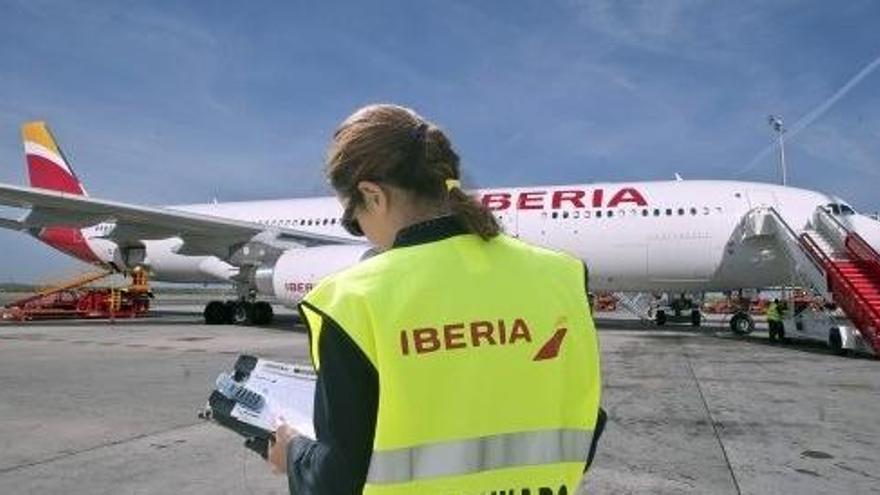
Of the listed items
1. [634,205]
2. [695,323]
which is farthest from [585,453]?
[695,323]

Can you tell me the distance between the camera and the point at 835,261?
14.0m

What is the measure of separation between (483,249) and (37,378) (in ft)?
27.2

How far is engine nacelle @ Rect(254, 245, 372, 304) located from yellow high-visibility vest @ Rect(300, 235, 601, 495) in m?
12.3

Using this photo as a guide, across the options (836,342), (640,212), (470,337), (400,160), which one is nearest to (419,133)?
(400,160)

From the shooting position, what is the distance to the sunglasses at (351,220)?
143 cm

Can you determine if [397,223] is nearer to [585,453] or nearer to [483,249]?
[483,249]

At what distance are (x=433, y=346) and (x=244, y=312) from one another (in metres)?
19.0

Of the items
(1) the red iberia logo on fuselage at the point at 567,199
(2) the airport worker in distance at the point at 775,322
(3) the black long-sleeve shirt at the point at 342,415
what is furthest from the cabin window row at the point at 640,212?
(3) the black long-sleeve shirt at the point at 342,415

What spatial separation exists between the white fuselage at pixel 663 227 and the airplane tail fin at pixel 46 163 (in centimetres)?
1476

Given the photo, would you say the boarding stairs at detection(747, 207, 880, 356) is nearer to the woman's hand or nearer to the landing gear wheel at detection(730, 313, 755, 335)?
the landing gear wheel at detection(730, 313, 755, 335)

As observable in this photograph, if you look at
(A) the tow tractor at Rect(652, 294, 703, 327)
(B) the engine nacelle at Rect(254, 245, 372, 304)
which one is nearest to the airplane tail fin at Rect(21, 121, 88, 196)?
(B) the engine nacelle at Rect(254, 245, 372, 304)

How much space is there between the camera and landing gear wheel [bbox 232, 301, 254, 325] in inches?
768

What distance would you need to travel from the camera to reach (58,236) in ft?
78.9

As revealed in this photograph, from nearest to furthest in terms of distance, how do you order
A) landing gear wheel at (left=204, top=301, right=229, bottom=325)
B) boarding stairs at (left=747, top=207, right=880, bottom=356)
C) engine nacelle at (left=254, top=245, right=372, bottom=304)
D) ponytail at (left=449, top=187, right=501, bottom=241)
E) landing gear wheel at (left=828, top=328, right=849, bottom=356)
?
ponytail at (left=449, top=187, right=501, bottom=241) → boarding stairs at (left=747, top=207, right=880, bottom=356) → landing gear wheel at (left=828, top=328, right=849, bottom=356) → engine nacelle at (left=254, top=245, right=372, bottom=304) → landing gear wheel at (left=204, top=301, right=229, bottom=325)
